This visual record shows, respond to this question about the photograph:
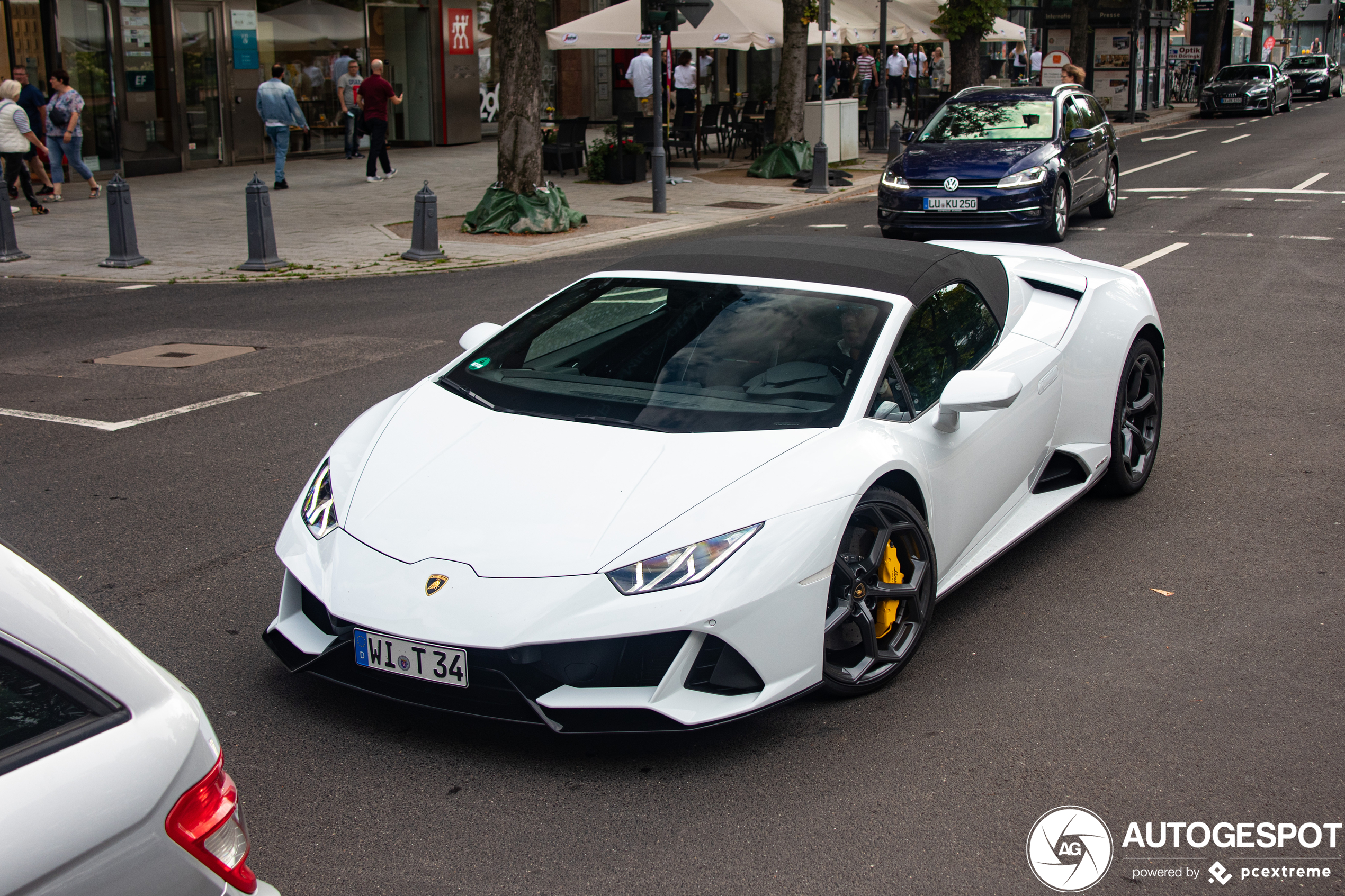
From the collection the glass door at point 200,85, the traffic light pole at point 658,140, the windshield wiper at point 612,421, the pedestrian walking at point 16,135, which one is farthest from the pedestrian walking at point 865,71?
the windshield wiper at point 612,421

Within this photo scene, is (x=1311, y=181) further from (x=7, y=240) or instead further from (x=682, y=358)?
(x=682, y=358)

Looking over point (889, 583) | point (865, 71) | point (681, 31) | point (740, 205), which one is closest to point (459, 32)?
point (681, 31)

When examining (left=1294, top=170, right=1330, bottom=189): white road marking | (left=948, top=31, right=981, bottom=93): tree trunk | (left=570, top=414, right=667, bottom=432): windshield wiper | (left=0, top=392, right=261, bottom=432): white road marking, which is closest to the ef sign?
(left=948, top=31, right=981, bottom=93): tree trunk

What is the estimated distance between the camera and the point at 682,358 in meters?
4.45

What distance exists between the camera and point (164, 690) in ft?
6.79

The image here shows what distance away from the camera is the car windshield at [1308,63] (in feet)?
185

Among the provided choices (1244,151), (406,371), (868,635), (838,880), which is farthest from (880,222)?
(1244,151)

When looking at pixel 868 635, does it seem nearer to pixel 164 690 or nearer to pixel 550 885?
pixel 550 885

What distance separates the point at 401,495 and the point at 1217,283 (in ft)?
32.4

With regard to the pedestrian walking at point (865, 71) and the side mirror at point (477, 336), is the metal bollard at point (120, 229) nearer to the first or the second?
the side mirror at point (477, 336)

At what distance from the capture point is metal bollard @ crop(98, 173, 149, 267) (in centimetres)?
1387

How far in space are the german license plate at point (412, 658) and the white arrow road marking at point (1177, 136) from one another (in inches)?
1196

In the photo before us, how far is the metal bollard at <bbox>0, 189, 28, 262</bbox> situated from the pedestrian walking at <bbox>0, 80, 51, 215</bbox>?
148 inches

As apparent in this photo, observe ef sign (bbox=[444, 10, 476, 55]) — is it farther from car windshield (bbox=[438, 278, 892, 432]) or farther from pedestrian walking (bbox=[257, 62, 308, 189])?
car windshield (bbox=[438, 278, 892, 432])
